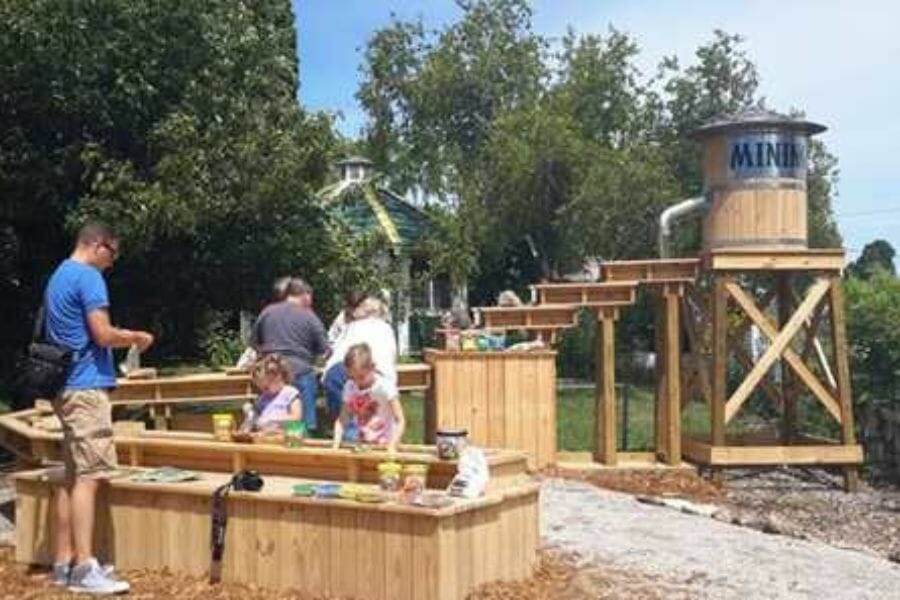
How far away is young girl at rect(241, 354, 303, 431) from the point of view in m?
8.92

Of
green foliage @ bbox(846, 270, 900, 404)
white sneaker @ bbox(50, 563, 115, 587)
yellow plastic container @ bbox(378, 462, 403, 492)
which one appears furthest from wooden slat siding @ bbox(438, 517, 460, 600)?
green foliage @ bbox(846, 270, 900, 404)

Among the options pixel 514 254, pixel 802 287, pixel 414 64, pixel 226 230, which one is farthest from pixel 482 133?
pixel 226 230

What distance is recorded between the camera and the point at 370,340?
1033 centimetres

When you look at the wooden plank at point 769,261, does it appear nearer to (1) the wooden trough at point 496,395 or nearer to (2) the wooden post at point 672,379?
(2) the wooden post at point 672,379

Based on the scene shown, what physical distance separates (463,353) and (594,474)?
2103 millimetres

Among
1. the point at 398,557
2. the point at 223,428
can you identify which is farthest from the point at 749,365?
the point at 398,557

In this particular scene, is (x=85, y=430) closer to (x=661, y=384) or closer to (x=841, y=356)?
(x=661, y=384)

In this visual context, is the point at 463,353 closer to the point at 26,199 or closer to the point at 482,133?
the point at 26,199

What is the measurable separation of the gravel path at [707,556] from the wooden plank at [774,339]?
4563 millimetres

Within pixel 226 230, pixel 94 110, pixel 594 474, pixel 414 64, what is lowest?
Answer: pixel 594 474

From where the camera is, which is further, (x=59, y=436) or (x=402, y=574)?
(x=59, y=436)

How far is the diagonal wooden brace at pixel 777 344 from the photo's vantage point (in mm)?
15719

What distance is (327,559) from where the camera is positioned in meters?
7.23

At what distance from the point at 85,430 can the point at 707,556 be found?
4374 millimetres
